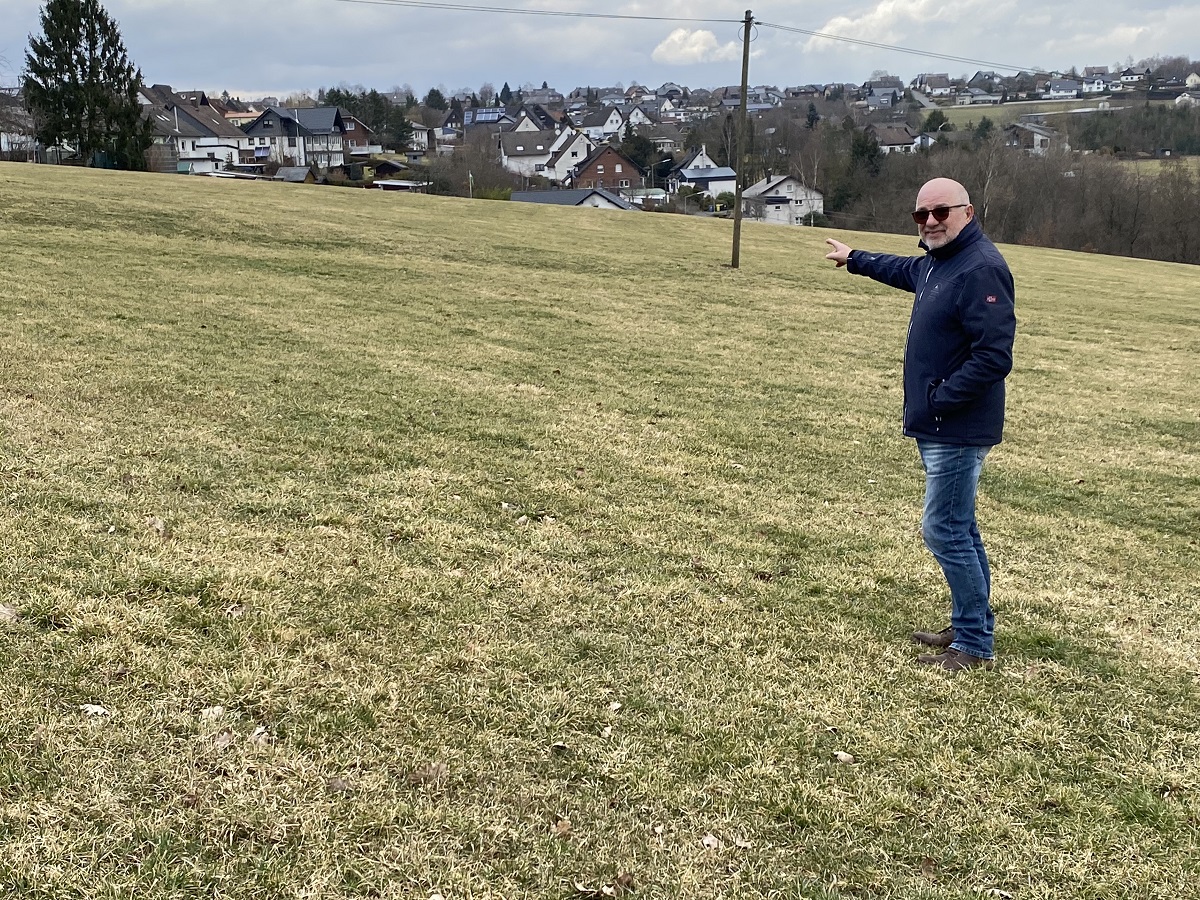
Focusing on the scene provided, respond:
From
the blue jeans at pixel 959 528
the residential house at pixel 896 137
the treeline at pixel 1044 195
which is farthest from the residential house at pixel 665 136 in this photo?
the blue jeans at pixel 959 528

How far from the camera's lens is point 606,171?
95.9m

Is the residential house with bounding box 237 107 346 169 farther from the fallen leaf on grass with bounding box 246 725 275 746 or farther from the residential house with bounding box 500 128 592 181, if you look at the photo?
the fallen leaf on grass with bounding box 246 725 275 746

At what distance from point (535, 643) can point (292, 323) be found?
788 cm

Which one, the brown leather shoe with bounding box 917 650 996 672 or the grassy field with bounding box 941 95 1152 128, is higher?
the grassy field with bounding box 941 95 1152 128

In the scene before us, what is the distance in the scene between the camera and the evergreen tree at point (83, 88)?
4169 cm

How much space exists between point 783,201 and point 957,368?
8370 centimetres

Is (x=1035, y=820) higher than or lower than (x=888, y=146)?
lower

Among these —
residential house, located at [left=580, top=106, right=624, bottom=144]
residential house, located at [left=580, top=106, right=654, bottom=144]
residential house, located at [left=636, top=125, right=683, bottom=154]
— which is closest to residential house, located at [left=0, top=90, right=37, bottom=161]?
residential house, located at [left=636, top=125, right=683, bottom=154]

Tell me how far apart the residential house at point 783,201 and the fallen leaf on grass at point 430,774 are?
267 ft

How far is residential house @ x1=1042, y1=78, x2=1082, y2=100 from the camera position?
538 ft

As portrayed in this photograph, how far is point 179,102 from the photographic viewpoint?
89812 millimetres

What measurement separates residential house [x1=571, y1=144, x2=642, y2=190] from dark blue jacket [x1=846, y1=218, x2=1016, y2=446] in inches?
3671

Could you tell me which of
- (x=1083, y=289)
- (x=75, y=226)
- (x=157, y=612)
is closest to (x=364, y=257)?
(x=75, y=226)

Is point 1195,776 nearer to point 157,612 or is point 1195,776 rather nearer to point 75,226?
point 157,612
